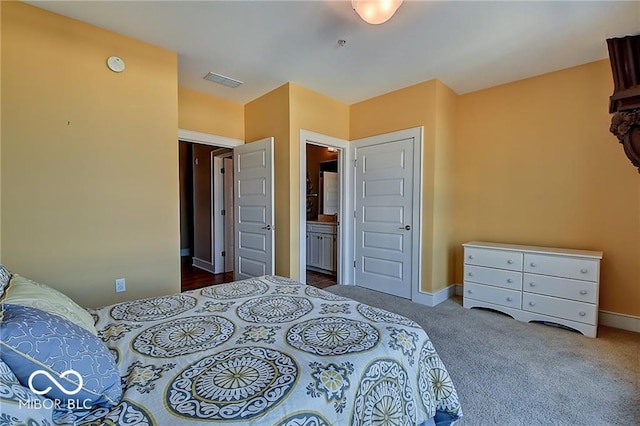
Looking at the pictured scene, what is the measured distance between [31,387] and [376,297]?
3254mm

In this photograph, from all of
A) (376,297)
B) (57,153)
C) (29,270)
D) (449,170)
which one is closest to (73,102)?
(57,153)

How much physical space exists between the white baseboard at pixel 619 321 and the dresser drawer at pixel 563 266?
62cm

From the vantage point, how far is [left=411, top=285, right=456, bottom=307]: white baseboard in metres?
3.32

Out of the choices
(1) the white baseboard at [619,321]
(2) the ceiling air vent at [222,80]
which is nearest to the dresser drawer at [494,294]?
(1) the white baseboard at [619,321]

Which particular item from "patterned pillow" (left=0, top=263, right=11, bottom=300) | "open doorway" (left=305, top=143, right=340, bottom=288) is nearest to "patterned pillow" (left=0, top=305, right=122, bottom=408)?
"patterned pillow" (left=0, top=263, right=11, bottom=300)

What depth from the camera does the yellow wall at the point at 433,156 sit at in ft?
10.8

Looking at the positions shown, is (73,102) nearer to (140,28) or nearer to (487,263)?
(140,28)

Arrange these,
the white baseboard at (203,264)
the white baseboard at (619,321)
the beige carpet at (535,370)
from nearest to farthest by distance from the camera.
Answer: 1. the beige carpet at (535,370)
2. the white baseboard at (619,321)
3. the white baseboard at (203,264)

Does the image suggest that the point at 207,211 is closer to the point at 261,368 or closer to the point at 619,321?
the point at 261,368

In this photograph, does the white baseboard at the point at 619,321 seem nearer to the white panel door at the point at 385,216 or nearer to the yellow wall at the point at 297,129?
the white panel door at the point at 385,216

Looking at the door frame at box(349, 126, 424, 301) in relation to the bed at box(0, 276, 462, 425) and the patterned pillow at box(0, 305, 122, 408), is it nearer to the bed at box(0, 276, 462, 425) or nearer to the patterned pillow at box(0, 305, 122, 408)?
the bed at box(0, 276, 462, 425)

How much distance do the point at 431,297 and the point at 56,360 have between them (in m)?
3.28

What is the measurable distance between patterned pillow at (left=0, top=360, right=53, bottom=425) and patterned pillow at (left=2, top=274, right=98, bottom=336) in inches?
14.9

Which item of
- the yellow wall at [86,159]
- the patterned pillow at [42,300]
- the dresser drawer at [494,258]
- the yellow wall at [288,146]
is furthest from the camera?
the yellow wall at [288,146]
